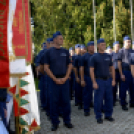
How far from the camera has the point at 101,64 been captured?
22.2ft

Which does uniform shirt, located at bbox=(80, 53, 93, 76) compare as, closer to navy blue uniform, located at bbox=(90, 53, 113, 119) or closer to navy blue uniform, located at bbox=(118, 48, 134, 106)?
navy blue uniform, located at bbox=(118, 48, 134, 106)

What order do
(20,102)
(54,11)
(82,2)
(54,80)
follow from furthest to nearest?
(54,11) → (82,2) → (54,80) → (20,102)

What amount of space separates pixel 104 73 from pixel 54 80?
49.1 inches

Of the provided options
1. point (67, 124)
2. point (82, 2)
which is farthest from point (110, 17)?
point (67, 124)

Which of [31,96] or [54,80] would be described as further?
[54,80]

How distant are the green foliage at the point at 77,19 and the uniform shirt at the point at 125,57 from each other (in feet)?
63.4

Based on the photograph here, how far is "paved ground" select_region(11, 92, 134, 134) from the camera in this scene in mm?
5996

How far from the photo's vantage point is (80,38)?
32.5 meters

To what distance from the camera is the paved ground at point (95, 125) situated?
6.00m

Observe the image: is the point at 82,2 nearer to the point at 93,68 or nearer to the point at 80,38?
the point at 80,38

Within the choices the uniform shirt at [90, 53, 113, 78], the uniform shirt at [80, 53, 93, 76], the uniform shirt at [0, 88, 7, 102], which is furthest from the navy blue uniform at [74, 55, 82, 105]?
the uniform shirt at [0, 88, 7, 102]

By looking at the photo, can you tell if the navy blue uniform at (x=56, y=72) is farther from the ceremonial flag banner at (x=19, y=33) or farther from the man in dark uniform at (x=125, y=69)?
the ceremonial flag banner at (x=19, y=33)

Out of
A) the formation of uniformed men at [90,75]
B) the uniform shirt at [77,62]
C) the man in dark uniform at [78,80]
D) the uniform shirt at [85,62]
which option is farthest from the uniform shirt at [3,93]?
the uniform shirt at [77,62]

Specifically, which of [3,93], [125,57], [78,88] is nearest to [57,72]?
[125,57]
